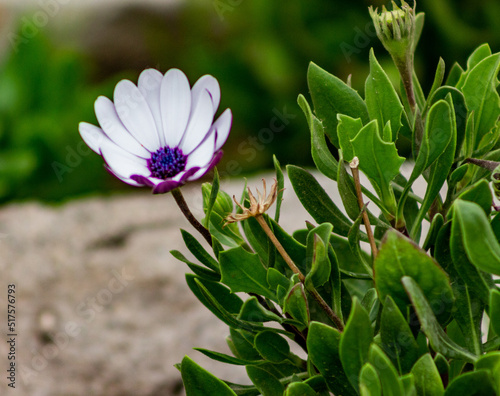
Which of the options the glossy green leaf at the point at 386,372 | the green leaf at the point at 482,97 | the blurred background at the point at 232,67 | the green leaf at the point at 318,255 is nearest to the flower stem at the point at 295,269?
the green leaf at the point at 318,255

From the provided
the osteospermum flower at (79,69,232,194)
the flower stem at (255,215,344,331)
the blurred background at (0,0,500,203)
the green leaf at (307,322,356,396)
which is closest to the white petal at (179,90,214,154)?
the osteospermum flower at (79,69,232,194)

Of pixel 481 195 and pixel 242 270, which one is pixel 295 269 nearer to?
pixel 242 270

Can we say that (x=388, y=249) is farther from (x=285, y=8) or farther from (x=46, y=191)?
(x=285, y=8)

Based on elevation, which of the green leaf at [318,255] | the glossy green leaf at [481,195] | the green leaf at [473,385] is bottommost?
the green leaf at [473,385]

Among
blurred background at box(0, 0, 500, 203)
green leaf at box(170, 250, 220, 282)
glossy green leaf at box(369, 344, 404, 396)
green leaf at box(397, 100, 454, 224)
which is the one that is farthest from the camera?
blurred background at box(0, 0, 500, 203)

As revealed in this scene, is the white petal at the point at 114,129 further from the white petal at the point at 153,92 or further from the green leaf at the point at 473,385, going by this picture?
the green leaf at the point at 473,385

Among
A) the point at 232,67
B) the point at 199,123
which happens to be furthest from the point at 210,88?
→ the point at 232,67

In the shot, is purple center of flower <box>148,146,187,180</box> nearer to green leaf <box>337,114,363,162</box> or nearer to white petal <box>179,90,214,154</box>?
white petal <box>179,90,214,154</box>
